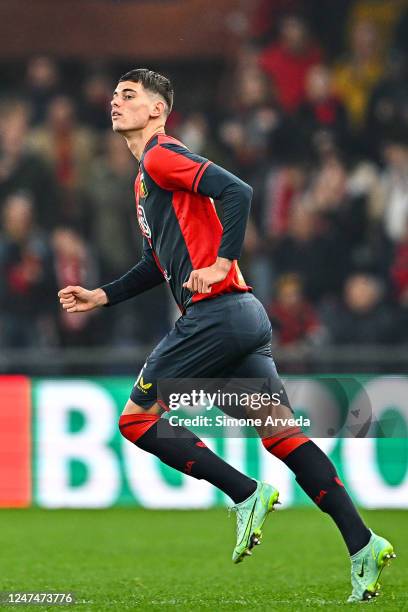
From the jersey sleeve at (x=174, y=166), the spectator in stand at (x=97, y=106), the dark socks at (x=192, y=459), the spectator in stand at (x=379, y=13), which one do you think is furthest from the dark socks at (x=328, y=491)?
the spectator in stand at (x=379, y=13)

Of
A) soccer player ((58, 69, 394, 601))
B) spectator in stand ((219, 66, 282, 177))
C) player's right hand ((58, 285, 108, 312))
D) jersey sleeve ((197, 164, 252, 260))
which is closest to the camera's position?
jersey sleeve ((197, 164, 252, 260))

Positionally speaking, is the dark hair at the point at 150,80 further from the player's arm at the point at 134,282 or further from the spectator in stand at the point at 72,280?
the spectator in stand at the point at 72,280

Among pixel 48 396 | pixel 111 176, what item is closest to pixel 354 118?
pixel 111 176

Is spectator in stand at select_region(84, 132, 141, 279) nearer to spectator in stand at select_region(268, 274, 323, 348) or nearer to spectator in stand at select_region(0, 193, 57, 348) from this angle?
spectator in stand at select_region(0, 193, 57, 348)

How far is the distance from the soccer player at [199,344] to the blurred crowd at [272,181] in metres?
4.85

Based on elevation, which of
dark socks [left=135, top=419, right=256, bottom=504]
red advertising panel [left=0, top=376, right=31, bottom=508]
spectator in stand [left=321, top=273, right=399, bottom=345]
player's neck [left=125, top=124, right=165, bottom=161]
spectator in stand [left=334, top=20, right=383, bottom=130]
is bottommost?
red advertising panel [left=0, top=376, right=31, bottom=508]

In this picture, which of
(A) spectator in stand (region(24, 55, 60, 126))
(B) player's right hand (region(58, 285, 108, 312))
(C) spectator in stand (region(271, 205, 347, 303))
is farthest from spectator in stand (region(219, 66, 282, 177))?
(B) player's right hand (region(58, 285, 108, 312))

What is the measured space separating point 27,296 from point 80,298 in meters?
5.12

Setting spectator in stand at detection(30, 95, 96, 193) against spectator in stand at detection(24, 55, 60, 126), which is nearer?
spectator in stand at detection(30, 95, 96, 193)

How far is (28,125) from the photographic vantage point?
1181 cm

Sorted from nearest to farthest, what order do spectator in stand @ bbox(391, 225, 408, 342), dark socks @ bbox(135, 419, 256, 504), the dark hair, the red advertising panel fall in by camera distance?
1. dark socks @ bbox(135, 419, 256, 504)
2. the dark hair
3. the red advertising panel
4. spectator in stand @ bbox(391, 225, 408, 342)

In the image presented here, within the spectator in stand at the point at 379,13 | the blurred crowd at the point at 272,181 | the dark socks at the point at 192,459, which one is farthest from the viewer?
the spectator in stand at the point at 379,13

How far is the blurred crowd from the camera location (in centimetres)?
1034

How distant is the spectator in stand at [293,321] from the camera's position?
9898mm
